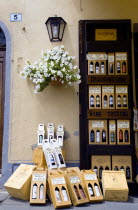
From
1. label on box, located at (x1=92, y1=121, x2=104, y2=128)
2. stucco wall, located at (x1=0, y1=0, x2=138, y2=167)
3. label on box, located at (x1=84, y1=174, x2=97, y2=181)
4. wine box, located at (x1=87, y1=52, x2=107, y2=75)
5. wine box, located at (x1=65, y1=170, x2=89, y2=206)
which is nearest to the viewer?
wine box, located at (x1=65, y1=170, x2=89, y2=206)

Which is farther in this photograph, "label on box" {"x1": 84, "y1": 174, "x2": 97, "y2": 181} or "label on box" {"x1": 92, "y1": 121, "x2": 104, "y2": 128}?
"label on box" {"x1": 92, "y1": 121, "x2": 104, "y2": 128}

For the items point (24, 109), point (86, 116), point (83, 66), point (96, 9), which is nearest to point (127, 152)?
point (86, 116)

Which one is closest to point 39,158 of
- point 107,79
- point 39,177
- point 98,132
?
point 39,177

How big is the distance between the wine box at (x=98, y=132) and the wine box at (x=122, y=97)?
0.43 meters

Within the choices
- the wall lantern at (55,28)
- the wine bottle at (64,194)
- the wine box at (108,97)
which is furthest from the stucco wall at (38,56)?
the wine bottle at (64,194)

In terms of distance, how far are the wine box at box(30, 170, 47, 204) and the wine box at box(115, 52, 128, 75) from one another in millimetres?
2361

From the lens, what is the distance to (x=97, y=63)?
15.4 feet

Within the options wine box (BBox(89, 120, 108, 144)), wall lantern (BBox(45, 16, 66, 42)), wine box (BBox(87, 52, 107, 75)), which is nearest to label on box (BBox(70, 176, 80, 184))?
wine box (BBox(89, 120, 108, 144))

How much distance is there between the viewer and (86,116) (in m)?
4.60

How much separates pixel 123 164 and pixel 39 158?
1.56m

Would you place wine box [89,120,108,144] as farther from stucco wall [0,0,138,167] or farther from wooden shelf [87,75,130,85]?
wooden shelf [87,75,130,85]

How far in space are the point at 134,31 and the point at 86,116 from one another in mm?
2195

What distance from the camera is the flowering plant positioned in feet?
14.7

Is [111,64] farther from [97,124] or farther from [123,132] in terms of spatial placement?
[123,132]
